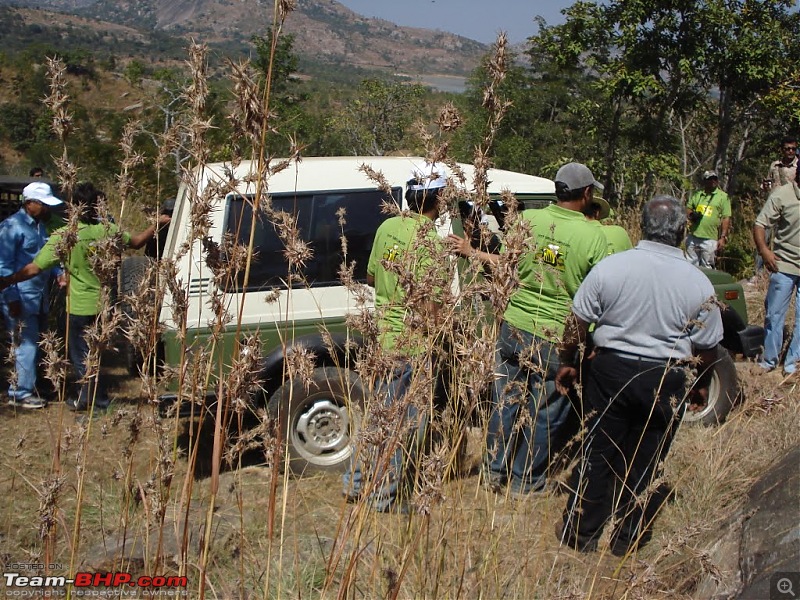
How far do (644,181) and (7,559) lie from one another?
10134mm

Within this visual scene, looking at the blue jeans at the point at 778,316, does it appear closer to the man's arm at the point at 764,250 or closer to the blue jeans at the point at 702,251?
the man's arm at the point at 764,250

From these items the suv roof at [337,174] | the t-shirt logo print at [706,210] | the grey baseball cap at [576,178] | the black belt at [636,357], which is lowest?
the black belt at [636,357]

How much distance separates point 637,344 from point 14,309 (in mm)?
4722

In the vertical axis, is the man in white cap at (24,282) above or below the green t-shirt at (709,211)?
below

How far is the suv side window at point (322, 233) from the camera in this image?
14.5ft

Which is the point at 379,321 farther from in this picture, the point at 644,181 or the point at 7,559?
the point at 644,181

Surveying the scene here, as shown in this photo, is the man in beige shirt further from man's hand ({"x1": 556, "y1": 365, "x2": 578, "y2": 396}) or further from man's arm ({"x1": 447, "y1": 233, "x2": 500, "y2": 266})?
man's arm ({"x1": 447, "y1": 233, "x2": 500, "y2": 266})

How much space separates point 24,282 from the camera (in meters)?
5.83

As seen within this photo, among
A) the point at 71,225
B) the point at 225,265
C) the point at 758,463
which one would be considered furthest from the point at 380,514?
the point at 758,463

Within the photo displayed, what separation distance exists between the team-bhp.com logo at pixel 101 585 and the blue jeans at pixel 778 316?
5364 mm

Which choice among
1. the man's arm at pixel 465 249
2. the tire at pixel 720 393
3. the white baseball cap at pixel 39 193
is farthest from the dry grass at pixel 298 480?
the white baseball cap at pixel 39 193

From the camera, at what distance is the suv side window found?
4430 mm

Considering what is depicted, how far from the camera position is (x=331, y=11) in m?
188

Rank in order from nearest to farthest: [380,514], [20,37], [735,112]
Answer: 1. [380,514]
2. [735,112]
3. [20,37]
